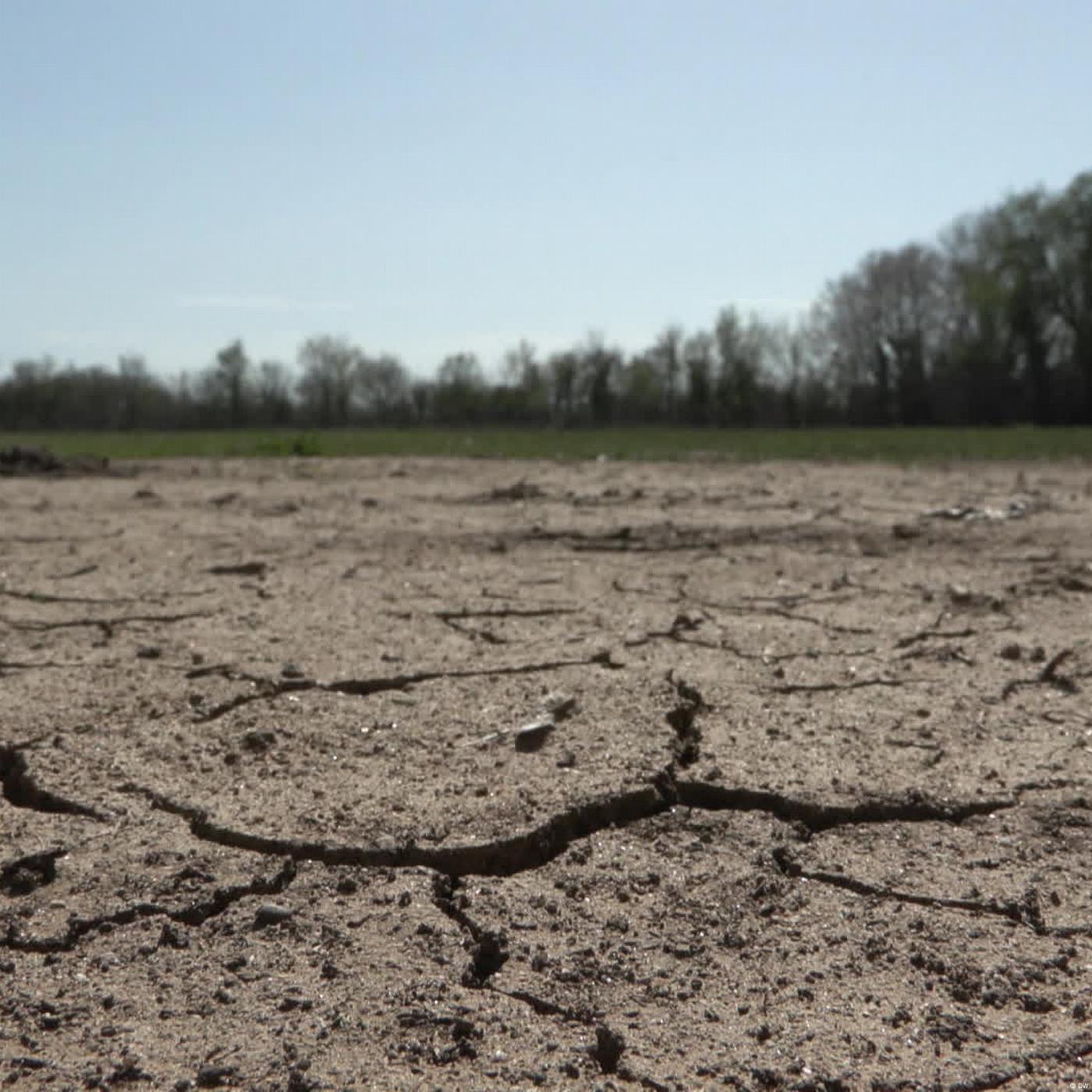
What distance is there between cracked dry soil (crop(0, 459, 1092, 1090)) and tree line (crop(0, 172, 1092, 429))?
147 feet

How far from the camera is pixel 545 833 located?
96.0 inches

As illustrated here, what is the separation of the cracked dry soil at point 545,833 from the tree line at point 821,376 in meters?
44.7

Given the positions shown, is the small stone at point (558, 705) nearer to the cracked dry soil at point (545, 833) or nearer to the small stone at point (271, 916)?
the cracked dry soil at point (545, 833)

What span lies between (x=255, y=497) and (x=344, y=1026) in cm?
685

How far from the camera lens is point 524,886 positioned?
7.36ft

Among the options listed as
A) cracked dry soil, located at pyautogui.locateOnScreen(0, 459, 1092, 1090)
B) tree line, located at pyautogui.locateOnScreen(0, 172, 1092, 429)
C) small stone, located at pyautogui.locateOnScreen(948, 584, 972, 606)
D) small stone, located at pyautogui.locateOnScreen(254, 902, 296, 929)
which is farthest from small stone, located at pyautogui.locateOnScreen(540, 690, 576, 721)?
tree line, located at pyautogui.locateOnScreen(0, 172, 1092, 429)

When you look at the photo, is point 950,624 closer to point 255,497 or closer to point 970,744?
point 970,744

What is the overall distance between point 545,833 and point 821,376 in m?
55.2

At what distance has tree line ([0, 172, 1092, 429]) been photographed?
49.5 m

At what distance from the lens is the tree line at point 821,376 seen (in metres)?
49.5

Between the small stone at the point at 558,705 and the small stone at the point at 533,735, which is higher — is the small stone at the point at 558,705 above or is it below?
above

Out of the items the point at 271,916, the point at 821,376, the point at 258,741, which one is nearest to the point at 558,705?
the point at 258,741

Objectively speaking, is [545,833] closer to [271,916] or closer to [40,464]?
[271,916]

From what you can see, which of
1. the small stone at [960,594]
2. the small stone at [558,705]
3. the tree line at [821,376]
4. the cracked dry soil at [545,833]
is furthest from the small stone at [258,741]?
the tree line at [821,376]
